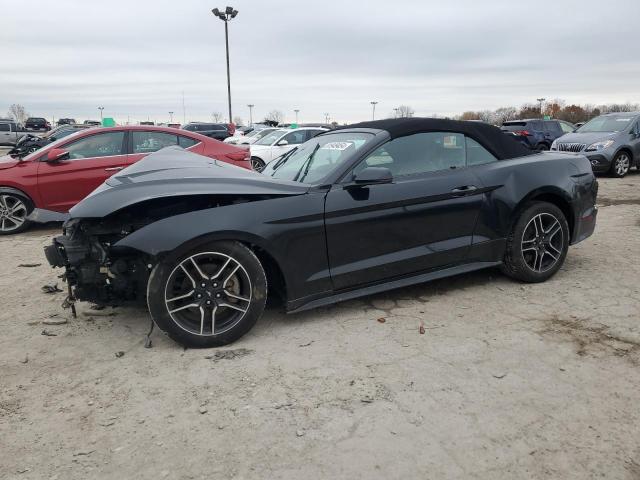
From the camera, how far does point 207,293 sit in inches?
128

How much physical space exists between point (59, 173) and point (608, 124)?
1284cm

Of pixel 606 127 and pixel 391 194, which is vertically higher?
pixel 606 127

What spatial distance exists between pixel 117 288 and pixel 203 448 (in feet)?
4.70

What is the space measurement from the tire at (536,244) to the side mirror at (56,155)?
6.12 metres

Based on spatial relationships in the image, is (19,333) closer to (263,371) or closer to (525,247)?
(263,371)

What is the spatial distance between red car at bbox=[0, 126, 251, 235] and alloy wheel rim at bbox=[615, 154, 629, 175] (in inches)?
438

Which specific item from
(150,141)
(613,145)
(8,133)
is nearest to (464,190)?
(150,141)

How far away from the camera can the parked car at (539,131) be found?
18.5 meters

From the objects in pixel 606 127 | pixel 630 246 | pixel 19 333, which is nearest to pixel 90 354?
pixel 19 333

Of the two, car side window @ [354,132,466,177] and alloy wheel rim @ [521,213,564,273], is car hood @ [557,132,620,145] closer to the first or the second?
alloy wheel rim @ [521,213,564,273]

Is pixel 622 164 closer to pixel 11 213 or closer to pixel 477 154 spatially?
pixel 477 154

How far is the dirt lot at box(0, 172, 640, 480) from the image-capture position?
2195 millimetres

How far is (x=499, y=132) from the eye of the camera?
4375mm

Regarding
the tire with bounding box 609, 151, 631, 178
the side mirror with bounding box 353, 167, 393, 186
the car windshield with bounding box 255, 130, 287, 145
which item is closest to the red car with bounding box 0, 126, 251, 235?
the side mirror with bounding box 353, 167, 393, 186
